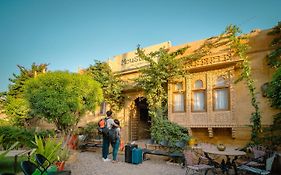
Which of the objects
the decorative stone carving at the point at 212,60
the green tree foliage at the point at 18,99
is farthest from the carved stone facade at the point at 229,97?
the green tree foliage at the point at 18,99

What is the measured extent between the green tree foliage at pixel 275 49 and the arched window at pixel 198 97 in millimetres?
3296

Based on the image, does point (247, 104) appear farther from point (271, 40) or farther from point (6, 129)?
point (6, 129)

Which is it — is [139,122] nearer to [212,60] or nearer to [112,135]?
[112,135]

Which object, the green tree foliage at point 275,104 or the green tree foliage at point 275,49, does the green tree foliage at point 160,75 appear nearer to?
the green tree foliage at point 275,49

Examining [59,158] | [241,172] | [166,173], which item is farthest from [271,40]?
[59,158]

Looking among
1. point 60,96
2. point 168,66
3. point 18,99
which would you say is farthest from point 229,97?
point 18,99

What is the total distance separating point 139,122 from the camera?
51.0 ft

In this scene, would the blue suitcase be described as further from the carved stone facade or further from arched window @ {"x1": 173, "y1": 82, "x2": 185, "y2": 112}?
arched window @ {"x1": 173, "y1": 82, "x2": 185, "y2": 112}

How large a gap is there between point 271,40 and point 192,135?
5776 millimetres

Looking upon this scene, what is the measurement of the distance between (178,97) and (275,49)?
5106 millimetres

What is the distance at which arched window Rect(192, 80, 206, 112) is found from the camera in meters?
11.4

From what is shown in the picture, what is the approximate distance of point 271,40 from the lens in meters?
9.75

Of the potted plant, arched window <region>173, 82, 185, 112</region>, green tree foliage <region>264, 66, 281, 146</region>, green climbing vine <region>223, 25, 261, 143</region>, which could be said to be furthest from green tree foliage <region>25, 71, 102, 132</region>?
green tree foliage <region>264, 66, 281, 146</region>

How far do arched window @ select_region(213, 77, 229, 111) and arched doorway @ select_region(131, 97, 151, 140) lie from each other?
16.8 ft
